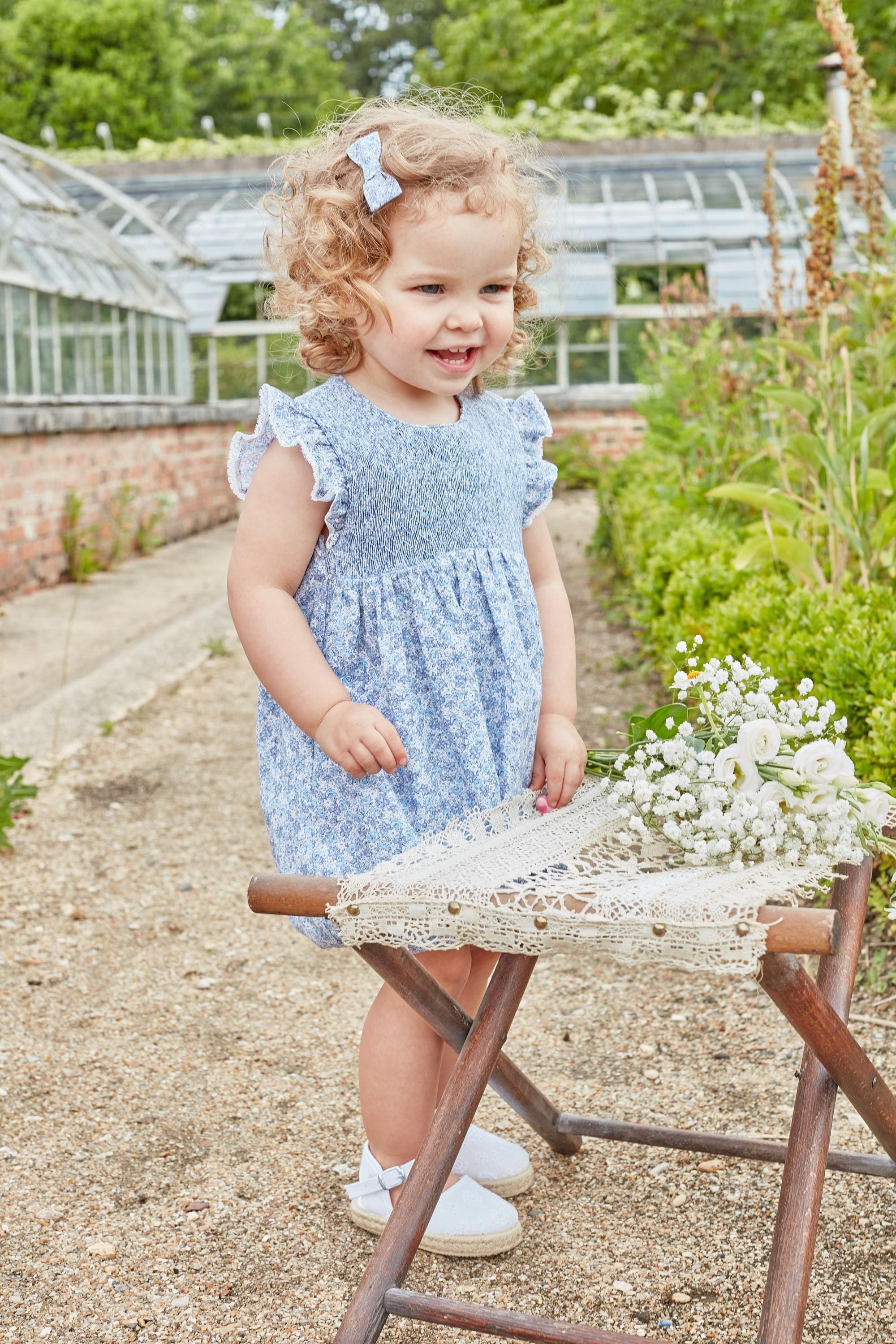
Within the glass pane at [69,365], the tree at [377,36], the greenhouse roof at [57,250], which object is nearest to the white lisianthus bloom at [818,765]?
the greenhouse roof at [57,250]

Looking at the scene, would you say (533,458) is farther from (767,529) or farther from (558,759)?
(767,529)

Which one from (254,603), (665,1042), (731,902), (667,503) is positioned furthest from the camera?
(667,503)

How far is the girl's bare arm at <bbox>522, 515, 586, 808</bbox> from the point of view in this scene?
1750mm

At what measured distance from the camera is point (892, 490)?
326cm

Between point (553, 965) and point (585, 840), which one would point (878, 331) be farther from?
point (585, 840)

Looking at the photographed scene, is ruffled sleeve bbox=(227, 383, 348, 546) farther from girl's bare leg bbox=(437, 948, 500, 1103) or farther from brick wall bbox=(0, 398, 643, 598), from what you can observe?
Result: brick wall bbox=(0, 398, 643, 598)

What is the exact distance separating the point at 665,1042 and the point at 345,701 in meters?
1.35

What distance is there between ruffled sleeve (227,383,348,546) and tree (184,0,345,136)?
1055 inches

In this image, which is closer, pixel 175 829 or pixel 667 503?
pixel 175 829

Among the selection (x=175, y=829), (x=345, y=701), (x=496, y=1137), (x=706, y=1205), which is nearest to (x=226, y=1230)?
(x=496, y=1137)

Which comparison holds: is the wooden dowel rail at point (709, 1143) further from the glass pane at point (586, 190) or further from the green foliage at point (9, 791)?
the glass pane at point (586, 190)

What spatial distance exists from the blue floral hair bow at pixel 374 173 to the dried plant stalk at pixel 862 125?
5.40 feet

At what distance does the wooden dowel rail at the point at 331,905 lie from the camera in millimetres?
1197

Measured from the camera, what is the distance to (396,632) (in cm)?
167
